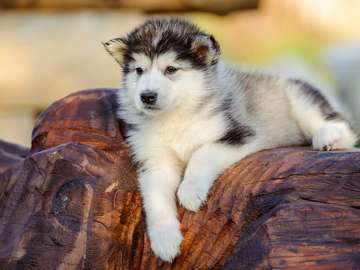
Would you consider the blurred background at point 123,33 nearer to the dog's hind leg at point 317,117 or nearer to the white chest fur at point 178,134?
the dog's hind leg at point 317,117

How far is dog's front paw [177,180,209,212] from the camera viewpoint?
358cm

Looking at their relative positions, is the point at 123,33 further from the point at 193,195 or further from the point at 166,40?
the point at 193,195

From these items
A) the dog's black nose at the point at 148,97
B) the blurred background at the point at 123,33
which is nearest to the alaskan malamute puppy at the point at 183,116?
the dog's black nose at the point at 148,97

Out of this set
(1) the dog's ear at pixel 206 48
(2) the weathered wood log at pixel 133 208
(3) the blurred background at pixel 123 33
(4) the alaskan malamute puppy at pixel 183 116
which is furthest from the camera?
(3) the blurred background at pixel 123 33

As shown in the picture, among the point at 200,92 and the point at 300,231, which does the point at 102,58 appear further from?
the point at 300,231

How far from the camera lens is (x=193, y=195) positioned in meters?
3.60

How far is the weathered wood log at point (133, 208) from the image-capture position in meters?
3.05

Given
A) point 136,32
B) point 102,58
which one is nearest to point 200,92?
point 136,32

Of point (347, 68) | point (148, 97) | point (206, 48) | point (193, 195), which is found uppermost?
point (206, 48)

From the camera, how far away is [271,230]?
310cm

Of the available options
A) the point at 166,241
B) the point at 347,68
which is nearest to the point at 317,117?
the point at 166,241

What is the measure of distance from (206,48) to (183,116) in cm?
40

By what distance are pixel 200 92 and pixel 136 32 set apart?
0.51 meters

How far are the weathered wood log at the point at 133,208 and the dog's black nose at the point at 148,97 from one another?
0.28 metres
